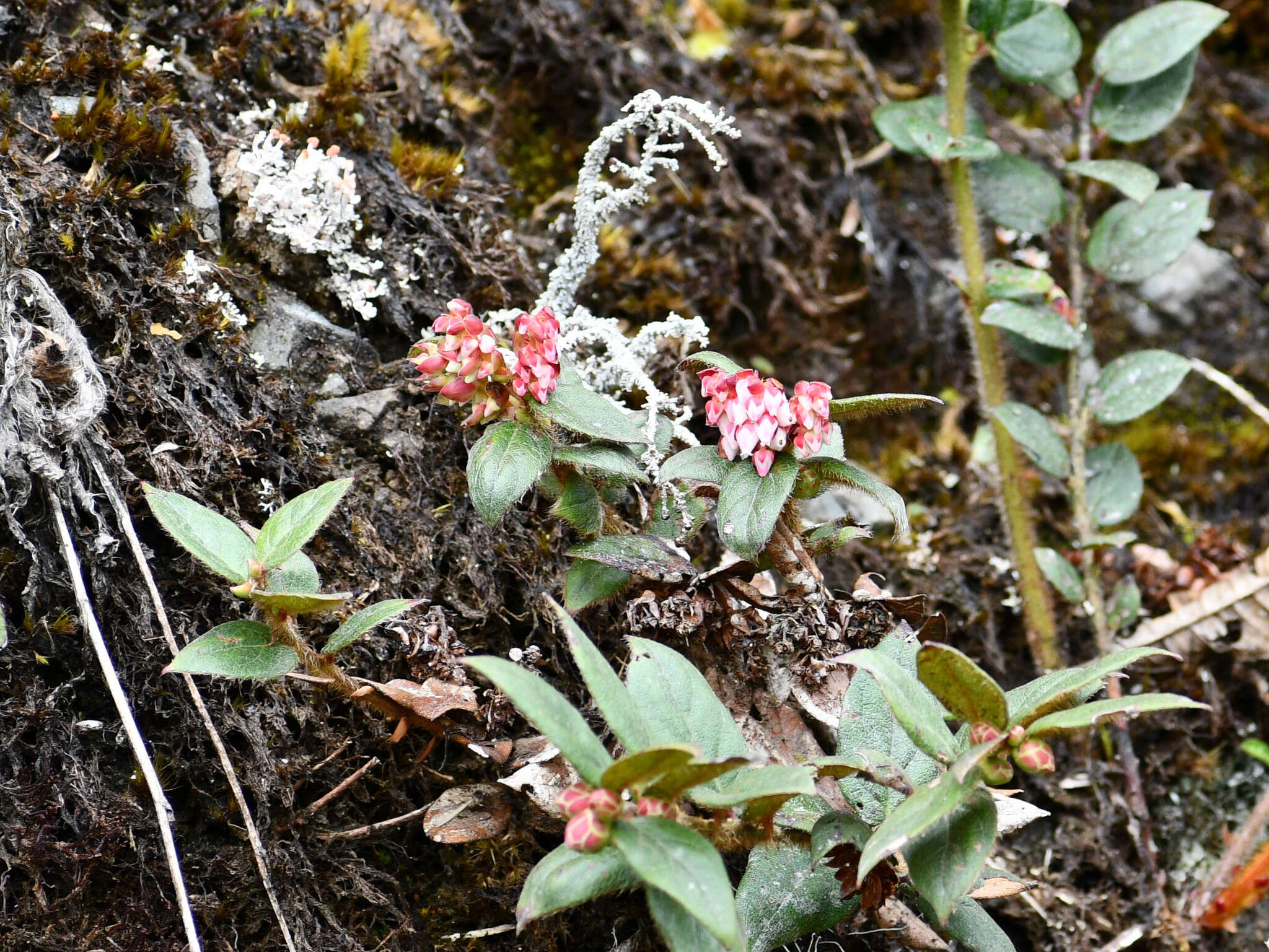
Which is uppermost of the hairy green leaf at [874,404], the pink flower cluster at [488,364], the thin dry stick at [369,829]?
the pink flower cluster at [488,364]

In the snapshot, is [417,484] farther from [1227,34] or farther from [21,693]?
[1227,34]

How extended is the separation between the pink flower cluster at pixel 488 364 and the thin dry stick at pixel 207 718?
0.56m

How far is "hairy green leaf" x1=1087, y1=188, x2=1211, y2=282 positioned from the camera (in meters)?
2.37

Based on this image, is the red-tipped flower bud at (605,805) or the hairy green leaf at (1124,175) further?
the hairy green leaf at (1124,175)

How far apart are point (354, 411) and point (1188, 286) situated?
2.54 metres

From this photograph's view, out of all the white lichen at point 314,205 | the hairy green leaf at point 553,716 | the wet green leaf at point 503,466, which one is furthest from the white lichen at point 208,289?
the hairy green leaf at point 553,716

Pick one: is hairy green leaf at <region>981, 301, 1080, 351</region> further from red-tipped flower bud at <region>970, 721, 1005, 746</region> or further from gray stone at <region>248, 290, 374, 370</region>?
gray stone at <region>248, 290, 374, 370</region>

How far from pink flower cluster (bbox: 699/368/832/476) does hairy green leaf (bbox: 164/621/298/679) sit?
748 mm

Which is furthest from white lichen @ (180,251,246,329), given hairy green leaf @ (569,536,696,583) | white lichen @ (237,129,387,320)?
hairy green leaf @ (569,536,696,583)

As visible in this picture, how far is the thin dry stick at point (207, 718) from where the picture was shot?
155cm

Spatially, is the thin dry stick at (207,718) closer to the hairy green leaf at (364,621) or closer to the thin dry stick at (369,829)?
the thin dry stick at (369,829)

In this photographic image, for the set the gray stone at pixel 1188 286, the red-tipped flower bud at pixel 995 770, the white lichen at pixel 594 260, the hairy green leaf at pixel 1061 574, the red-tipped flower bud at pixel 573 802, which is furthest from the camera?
the gray stone at pixel 1188 286

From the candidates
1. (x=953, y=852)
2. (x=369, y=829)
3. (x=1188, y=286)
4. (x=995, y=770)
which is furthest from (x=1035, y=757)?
(x=1188, y=286)

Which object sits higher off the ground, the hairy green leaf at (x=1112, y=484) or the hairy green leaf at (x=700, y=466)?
the hairy green leaf at (x=700, y=466)
